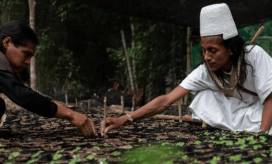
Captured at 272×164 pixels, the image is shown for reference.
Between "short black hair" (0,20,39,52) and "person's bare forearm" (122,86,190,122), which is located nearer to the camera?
"short black hair" (0,20,39,52)

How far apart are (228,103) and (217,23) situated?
783 millimetres

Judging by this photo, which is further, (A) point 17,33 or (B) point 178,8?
(B) point 178,8

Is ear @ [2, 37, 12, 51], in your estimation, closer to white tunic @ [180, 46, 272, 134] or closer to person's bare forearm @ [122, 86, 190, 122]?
person's bare forearm @ [122, 86, 190, 122]

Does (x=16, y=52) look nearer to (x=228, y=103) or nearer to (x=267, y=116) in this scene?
(x=228, y=103)

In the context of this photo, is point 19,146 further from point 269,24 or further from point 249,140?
point 269,24

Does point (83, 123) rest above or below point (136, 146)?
above

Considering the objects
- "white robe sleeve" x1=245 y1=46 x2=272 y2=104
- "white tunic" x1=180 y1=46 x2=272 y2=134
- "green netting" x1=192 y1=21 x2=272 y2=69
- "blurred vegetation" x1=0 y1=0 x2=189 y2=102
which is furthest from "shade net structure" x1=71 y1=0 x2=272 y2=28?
"white robe sleeve" x1=245 y1=46 x2=272 y2=104

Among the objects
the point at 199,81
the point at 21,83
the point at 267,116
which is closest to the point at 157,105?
the point at 199,81

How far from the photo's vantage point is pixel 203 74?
3291mm

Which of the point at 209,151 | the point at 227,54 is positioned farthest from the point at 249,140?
the point at 227,54

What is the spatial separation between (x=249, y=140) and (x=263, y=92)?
54 cm

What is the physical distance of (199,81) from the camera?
130 inches

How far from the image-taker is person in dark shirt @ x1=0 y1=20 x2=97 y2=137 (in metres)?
2.68

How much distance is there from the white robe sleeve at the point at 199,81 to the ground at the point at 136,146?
402 mm
